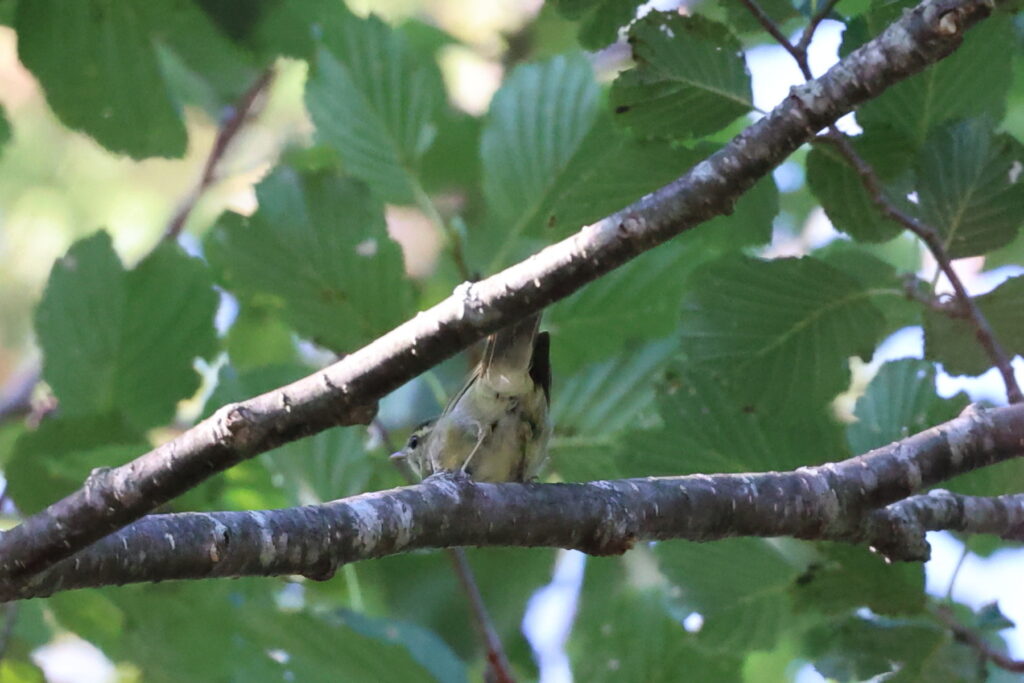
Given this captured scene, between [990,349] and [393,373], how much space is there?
4.22 ft

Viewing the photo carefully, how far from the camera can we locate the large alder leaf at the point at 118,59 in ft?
7.46

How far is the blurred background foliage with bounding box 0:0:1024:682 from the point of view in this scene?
90.4 inches

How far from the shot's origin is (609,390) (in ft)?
10.6

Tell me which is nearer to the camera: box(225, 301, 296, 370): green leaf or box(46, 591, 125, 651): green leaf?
box(46, 591, 125, 651): green leaf

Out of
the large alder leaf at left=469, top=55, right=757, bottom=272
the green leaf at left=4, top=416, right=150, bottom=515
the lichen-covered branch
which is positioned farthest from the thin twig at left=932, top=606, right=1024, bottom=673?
the green leaf at left=4, top=416, right=150, bottom=515

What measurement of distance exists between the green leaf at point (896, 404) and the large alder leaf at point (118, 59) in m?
1.63

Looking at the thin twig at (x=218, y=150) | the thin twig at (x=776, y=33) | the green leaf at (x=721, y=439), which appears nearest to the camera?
the thin twig at (x=776, y=33)

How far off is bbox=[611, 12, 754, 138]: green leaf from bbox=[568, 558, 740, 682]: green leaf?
4.72 feet

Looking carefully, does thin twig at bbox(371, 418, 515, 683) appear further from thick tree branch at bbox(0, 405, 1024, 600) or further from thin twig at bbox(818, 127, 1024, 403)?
thin twig at bbox(818, 127, 1024, 403)

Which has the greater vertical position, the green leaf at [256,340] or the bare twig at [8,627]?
the green leaf at [256,340]

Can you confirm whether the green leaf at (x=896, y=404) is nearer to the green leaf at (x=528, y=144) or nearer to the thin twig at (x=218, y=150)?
the green leaf at (x=528, y=144)

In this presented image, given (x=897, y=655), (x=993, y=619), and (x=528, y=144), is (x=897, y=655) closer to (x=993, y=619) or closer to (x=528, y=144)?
(x=993, y=619)

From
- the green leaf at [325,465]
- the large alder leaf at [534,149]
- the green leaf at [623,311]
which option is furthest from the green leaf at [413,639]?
the large alder leaf at [534,149]

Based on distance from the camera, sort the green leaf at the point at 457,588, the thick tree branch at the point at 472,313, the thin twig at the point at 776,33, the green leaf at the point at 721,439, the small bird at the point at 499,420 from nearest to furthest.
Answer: the thick tree branch at the point at 472,313 < the thin twig at the point at 776,33 < the green leaf at the point at 721,439 < the small bird at the point at 499,420 < the green leaf at the point at 457,588
